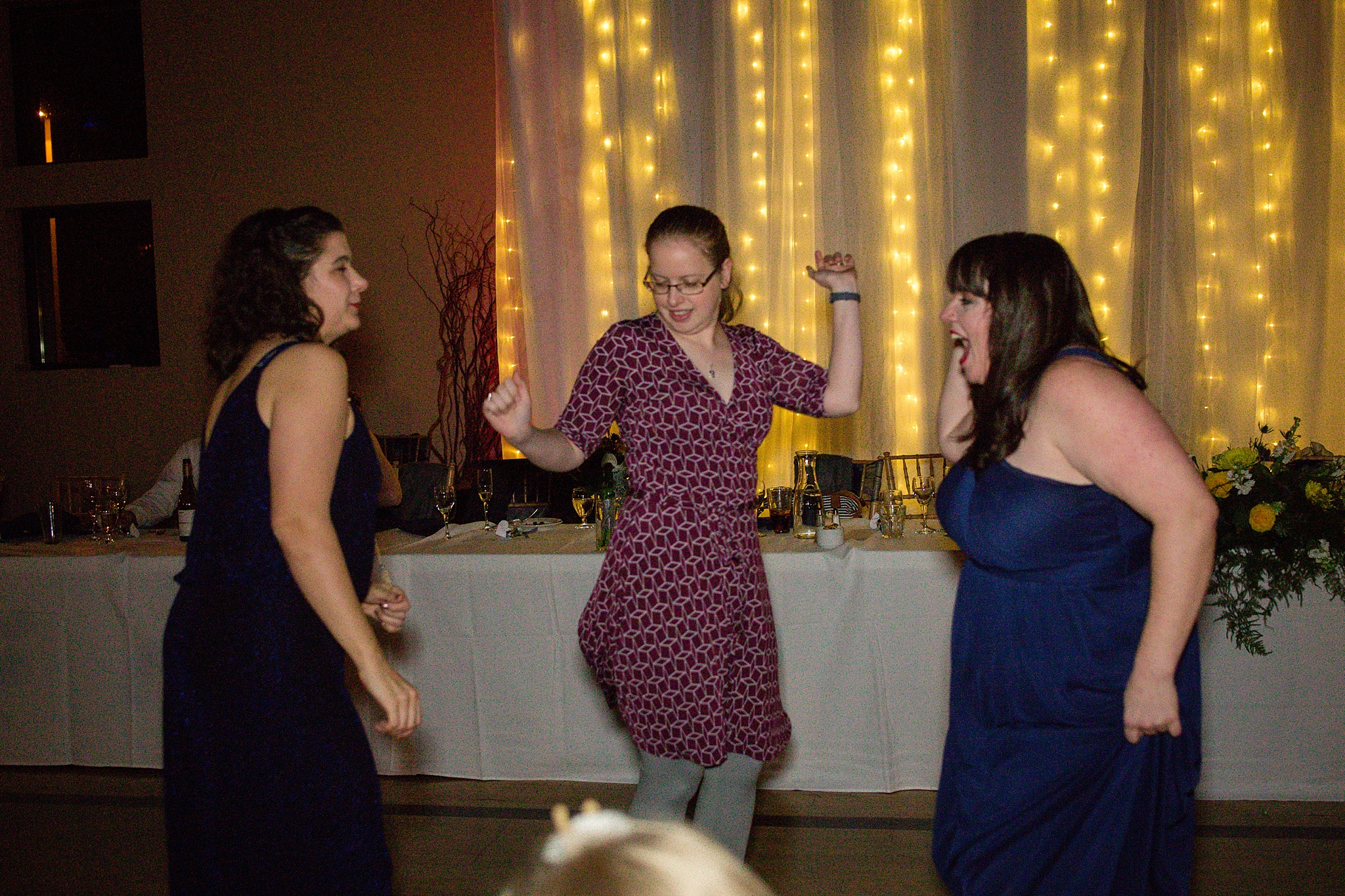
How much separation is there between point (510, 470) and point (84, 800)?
1885mm

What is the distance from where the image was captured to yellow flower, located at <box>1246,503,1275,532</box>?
287 cm

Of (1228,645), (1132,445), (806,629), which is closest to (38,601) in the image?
(806,629)

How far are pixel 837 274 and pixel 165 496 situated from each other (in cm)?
311

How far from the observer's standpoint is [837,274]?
2377 mm

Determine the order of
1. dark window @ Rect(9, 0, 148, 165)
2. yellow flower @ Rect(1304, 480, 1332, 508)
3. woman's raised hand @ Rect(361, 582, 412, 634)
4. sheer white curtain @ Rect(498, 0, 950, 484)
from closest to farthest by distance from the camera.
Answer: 1. woman's raised hand @ Rect(361, 582, 412, 634)
2. yellow flower @ Rect(1304, 480, 1332, 508)
3. sheer white curtain @ Rect(498, 0, 950, 484)
4. dark window @ Rect(9, 0, 148, 165)

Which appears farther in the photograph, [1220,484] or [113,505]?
[113,505]

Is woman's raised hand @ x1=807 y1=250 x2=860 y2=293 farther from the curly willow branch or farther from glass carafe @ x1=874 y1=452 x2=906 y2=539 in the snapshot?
the curly willow branch

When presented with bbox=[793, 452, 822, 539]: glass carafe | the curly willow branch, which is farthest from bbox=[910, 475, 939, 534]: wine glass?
the curly willow branch

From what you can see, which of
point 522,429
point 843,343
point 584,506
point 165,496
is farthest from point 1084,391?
point 165,496

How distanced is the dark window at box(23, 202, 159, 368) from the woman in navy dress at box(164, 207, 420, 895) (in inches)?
213

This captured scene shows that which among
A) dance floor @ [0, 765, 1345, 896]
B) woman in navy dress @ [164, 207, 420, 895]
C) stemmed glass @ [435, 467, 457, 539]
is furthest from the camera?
stemmed glass @ [435, 467, 457, 539]

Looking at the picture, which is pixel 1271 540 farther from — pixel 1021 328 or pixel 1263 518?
pixel 1021 328

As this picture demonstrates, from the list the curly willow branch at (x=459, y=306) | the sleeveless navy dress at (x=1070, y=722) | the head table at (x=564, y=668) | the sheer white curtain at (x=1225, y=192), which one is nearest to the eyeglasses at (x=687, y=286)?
the sleeveless navy dress at (x=1070, y=722)

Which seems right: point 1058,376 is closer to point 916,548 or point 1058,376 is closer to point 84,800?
point 916,548
